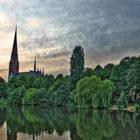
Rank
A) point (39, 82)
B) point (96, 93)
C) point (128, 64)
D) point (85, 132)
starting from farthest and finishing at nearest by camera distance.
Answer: point (39, 82), point (128, 64), point (96, 93), point (85, 132)

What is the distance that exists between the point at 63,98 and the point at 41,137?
61486mm

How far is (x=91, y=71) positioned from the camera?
97125mm

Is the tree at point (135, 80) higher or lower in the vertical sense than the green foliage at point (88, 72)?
lower

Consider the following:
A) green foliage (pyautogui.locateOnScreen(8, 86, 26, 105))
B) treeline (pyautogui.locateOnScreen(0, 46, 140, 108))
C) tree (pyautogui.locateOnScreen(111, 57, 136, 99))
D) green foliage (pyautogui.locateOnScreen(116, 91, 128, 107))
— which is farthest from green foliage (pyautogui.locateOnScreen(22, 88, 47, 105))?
green foliage (pyautogui.locateOnScreen(116, 91, 128, 107))

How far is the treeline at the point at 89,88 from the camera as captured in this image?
68562 millimetres

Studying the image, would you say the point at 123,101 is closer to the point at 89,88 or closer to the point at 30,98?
the point at 89,88

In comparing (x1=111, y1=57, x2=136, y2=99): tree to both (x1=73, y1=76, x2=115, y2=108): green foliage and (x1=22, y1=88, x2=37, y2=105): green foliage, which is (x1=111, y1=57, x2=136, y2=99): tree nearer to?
(x1=73, y1=76, x2=115, y2=108): green foliage

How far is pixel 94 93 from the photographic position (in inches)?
2667

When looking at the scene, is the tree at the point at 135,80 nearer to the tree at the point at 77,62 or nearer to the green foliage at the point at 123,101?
the green foliage at the point at 123,101

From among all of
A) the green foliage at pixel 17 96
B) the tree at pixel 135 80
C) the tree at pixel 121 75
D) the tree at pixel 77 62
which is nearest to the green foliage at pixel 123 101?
the tree at pixel 135 80

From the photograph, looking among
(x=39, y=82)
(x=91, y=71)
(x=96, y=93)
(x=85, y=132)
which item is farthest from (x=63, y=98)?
(x=85, y=132)

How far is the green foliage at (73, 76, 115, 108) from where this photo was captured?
67062 millimetres

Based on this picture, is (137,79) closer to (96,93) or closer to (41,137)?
(96,93)

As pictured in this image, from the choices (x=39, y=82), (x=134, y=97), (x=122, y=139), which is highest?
(x=39, y=82)
